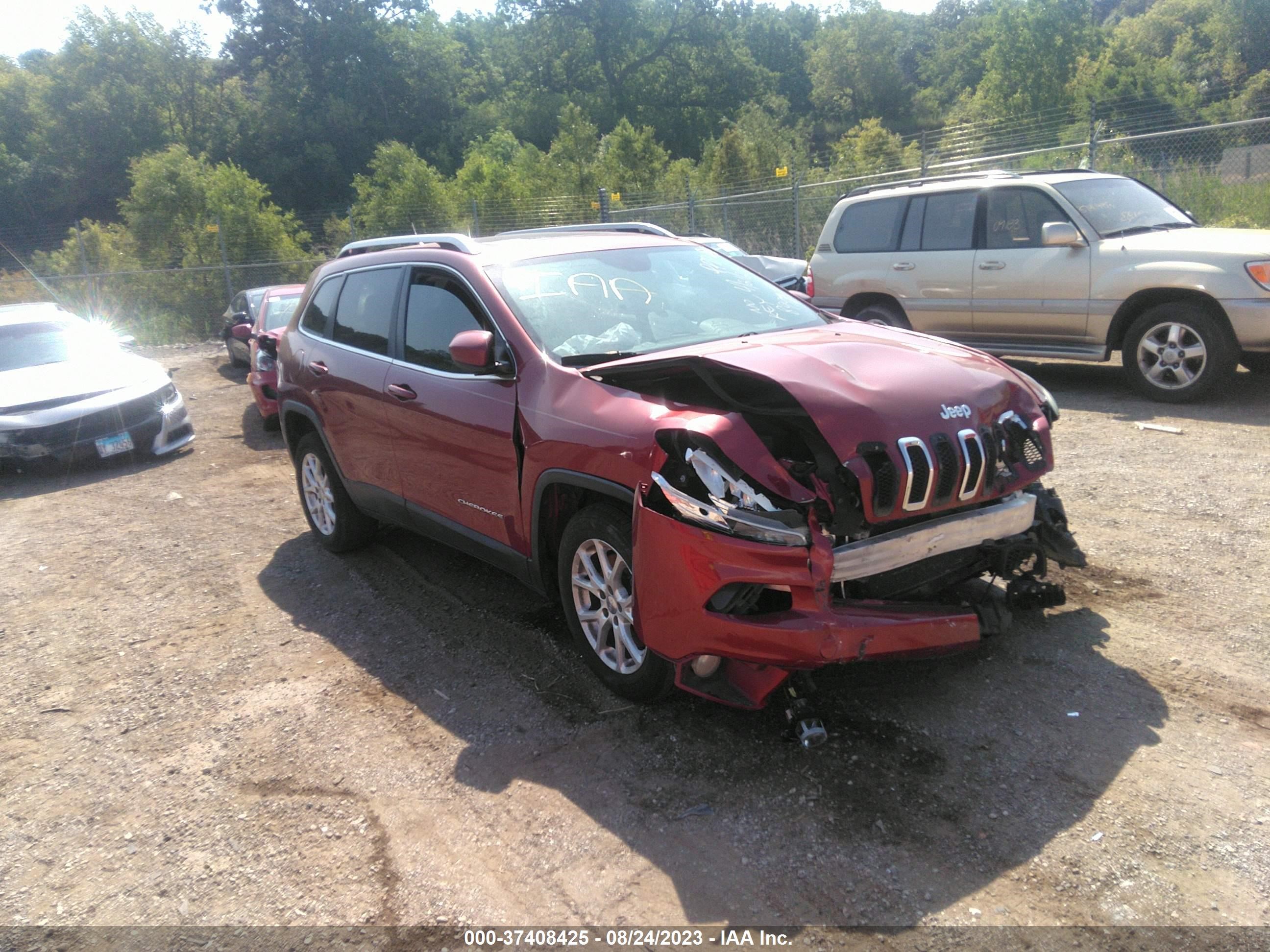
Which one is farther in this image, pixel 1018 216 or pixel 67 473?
pixel 67 473

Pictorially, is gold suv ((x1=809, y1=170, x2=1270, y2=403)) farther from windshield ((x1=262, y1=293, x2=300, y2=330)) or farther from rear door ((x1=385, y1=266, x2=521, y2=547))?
windshield ((x1=262, y1=293, x2=300, y2=330))

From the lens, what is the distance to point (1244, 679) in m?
3.64

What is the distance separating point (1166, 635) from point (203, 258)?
26.7 metres

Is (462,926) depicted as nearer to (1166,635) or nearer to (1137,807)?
(1137,807)

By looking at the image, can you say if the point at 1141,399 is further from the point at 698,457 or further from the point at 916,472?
the point at 698,457

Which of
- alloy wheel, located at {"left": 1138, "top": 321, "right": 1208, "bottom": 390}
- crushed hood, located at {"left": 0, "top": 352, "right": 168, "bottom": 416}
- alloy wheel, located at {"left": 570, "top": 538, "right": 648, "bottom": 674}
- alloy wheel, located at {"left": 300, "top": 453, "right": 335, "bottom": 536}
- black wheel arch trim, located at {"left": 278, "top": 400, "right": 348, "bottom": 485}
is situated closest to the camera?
alloy wheel, located at {"left": 570, "top": 538, "right": 648, "bottom": 674}

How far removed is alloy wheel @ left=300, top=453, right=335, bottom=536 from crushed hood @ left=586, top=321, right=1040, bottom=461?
9.37 ft

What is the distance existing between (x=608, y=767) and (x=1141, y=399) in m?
6.75

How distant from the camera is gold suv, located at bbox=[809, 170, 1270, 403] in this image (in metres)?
7.62

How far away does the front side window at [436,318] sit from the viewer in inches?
182

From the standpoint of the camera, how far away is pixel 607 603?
3.84m

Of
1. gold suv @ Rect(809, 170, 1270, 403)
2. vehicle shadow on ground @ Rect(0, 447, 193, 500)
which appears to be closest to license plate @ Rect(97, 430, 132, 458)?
vehicle shadow on ground @ Rect(0, 447, 193, 500)

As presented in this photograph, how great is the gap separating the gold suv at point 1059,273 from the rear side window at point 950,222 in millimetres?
11

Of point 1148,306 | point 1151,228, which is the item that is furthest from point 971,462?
point 1151,228
